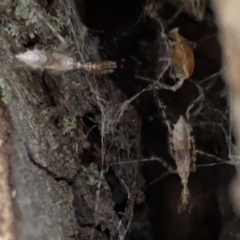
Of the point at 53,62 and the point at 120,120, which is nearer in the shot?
the point at 53,62

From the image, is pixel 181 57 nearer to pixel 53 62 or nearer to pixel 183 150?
pixel 183 150

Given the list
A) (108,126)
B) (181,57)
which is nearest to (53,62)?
(108,126)

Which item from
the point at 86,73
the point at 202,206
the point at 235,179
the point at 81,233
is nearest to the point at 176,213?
the point at 202,206

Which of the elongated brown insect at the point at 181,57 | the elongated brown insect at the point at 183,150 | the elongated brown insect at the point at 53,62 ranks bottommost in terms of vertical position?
the elongated brown insect at the point at 183,150

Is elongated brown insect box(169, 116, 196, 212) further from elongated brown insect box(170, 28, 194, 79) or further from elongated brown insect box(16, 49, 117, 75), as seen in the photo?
elongated brown insect box(16, 49, 117, 75)

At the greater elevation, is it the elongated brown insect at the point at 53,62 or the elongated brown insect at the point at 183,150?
the elongated brown insect at the point at 53,62

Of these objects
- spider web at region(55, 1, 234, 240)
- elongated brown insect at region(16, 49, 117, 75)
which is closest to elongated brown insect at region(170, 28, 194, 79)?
spider web at region(55, 1, 234, 240)

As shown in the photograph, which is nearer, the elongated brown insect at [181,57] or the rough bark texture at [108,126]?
the rough bark texture at [108,126]

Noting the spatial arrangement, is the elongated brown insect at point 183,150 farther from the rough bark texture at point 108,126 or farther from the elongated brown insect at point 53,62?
the elongated brown insect at point 53,62

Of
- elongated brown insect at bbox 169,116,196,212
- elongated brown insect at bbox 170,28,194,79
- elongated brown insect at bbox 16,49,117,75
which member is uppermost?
elongated brown insect at bbox 170,28,194,79

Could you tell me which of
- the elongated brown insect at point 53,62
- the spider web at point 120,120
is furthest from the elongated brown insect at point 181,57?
the elongated brown insect at point 53,62

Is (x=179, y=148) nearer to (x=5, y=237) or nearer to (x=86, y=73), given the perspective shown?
(x=86, y=73)
